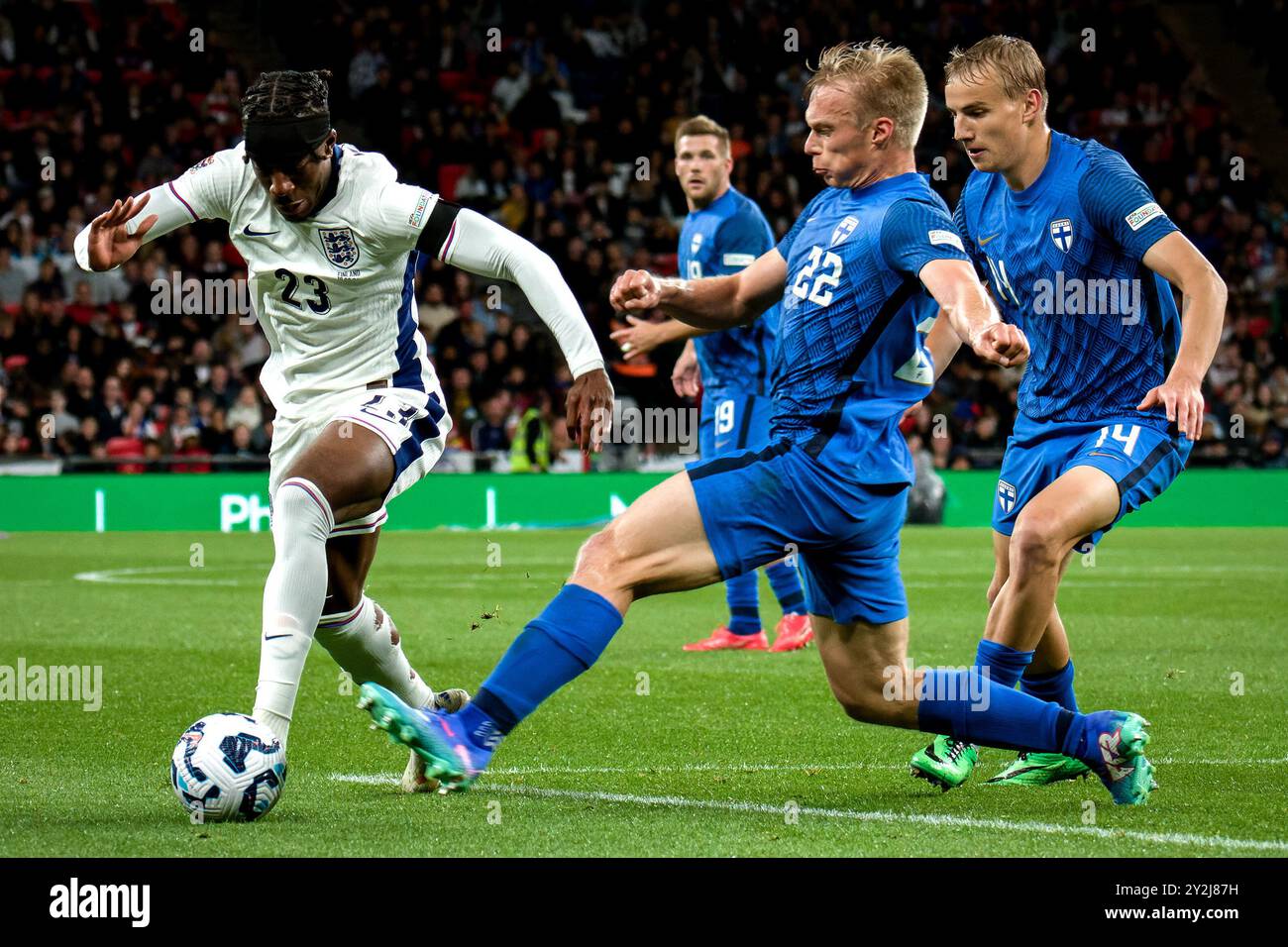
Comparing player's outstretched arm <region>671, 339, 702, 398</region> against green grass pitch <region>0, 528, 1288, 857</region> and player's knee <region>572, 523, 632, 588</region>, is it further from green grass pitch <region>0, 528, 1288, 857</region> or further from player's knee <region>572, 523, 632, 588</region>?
player's knee <region>572, 523, 632, 588</region>

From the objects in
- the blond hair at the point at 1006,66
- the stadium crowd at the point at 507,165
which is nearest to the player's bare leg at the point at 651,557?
the blond hair at the point at 1006,66

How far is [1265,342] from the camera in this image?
76.5 feet

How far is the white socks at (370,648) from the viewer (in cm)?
550

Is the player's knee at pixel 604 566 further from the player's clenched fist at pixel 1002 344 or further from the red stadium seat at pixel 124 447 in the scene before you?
the red stadium seat at pixel 124 447

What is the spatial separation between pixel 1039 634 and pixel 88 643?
600cm

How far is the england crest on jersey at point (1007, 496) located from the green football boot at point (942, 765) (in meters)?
0.83

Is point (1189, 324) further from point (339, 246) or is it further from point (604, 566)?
point (339, 246)

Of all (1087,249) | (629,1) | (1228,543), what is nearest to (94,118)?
(629,1)

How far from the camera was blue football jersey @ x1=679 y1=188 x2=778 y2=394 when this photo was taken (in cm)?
946

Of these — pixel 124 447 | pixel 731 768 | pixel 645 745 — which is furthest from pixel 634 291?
pixel 124 447

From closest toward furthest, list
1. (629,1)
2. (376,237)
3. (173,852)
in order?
(173,852), (376,237), (629,1)

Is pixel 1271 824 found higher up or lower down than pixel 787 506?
lower down

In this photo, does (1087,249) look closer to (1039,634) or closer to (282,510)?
(1039,634)

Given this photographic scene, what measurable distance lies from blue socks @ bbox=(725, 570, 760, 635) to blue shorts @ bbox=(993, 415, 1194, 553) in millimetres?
3887
